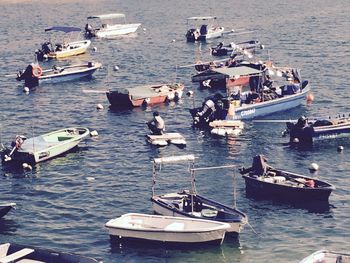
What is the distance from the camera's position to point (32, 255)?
1439 inches

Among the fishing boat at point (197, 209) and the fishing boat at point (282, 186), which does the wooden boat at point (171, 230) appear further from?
the fishing boat at point (282, 186)

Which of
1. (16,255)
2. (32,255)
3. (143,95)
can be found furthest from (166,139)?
(16,255)

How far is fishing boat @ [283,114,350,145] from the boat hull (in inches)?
265

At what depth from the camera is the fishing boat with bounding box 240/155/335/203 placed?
4512 cm

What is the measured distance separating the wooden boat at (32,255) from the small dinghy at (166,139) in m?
23.5

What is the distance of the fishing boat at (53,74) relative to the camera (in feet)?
272

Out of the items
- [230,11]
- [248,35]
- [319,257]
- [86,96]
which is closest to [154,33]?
[248,35]

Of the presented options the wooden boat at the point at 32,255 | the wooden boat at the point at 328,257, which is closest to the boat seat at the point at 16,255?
the wooden boat at the point at 32,255

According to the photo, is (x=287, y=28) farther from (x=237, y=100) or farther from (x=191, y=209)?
(x=191, y=209)

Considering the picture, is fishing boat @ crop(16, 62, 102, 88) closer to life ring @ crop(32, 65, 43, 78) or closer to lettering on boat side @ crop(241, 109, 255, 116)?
life ring @ crop(32, 65, 43, 78)

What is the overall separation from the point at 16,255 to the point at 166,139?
83.2 ft

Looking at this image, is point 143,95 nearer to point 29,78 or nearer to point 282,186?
point 29,78

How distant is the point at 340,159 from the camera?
5494 cm

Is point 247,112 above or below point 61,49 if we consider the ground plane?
below
